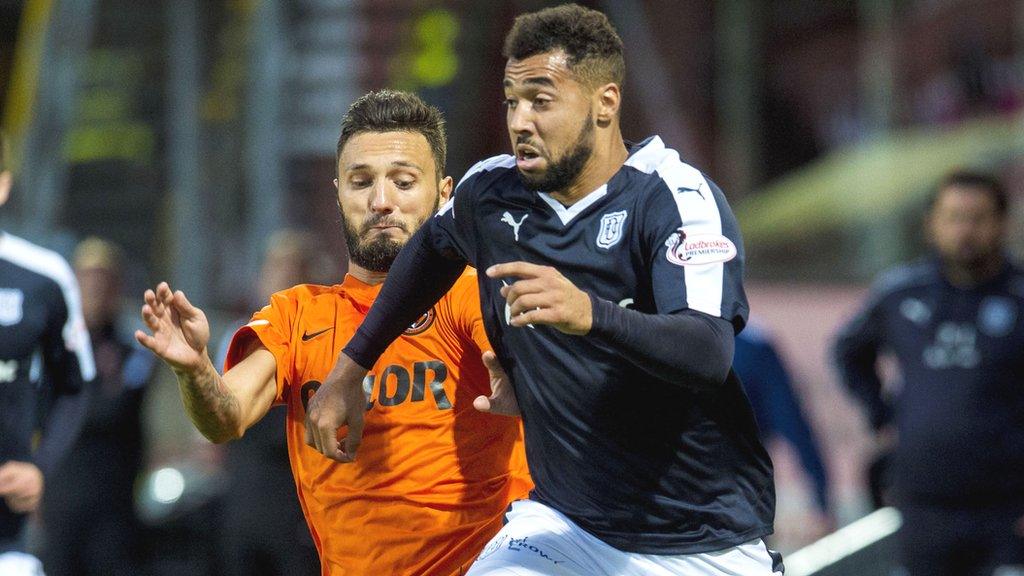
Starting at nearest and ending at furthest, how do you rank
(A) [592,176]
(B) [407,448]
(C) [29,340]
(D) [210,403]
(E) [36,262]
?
(A) [592,176] → (D) [210,403] → (B) [407,448] → (C) [29,340] → (E) [36,262]

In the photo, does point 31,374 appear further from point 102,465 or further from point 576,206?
point 102,465

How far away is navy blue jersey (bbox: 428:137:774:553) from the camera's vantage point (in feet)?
12.4

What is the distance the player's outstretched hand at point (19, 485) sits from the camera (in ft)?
18.9

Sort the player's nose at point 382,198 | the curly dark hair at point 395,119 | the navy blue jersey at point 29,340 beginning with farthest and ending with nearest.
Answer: the navy blue jersey at point 29,340, the curly dark hair at point 395,119, the player's nose at point 382,198

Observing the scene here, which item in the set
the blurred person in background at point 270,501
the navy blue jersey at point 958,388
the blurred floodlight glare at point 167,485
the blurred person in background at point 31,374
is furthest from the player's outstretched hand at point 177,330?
the blurred floodlight glare at point 167,485

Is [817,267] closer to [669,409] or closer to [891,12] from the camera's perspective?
[891,12]

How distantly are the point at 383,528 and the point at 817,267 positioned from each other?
7.07 m

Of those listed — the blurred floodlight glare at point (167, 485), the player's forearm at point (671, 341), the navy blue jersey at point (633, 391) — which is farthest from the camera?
the blurred floodlight glare at point (167, 485)

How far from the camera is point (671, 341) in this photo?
3.47 m

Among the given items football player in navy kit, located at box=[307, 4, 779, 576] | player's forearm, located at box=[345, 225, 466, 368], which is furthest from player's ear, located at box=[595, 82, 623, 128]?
player's forearm, located at box=[345, 225, 466, 368]

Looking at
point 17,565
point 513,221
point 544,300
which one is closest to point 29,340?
point 17,565

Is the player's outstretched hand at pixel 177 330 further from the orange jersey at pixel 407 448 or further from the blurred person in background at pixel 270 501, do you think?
the blurred person in background at pixel 270 501

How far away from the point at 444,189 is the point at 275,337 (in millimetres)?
646

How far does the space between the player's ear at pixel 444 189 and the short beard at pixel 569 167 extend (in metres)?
0.70
